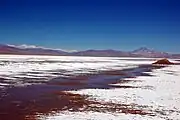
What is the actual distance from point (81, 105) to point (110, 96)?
10.9 feet

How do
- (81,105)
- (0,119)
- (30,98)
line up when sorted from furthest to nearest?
(30,98), (81,105), (0,119)

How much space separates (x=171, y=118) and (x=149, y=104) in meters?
3.33

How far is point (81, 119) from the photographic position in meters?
11.4

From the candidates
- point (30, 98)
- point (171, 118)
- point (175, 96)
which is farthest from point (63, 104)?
point (175, 96)

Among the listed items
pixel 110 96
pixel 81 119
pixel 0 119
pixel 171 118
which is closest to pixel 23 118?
pixel 0 119

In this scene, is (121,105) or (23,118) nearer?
(23,118)

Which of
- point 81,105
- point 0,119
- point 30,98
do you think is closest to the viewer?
point 0,119

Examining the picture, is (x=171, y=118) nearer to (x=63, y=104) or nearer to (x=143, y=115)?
(x=143, y=115)

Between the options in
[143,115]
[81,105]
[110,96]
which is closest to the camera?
[143,115]

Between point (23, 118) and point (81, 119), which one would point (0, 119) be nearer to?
point (23, 118)

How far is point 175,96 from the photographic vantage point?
18016mm

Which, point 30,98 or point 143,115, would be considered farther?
point 30,98

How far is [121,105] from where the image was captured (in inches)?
577

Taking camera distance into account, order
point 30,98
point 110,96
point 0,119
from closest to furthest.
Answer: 1. point 0,119
2. point 30,98
3. point 110,96
